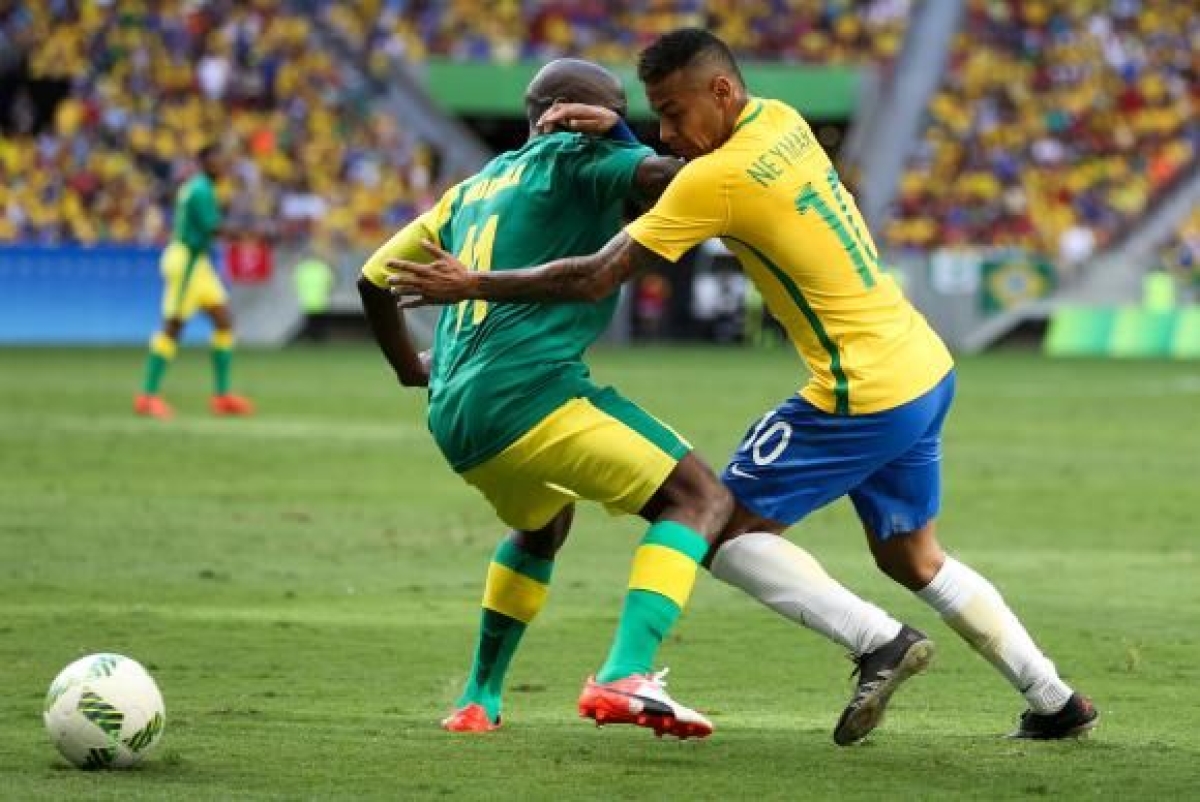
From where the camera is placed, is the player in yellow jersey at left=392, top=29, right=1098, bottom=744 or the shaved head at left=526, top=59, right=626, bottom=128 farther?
the shaved head at left=526, top=59, right=626, bottom=128

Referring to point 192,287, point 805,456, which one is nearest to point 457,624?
point 805,456

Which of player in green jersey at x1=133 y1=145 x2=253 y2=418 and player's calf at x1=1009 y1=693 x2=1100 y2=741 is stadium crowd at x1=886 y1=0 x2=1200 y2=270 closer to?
player in green jersey at x1=133 y1=145 x2=253 y2=418

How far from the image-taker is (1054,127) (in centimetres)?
4866

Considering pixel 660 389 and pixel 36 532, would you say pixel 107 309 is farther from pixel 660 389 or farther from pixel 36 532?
pixel 36 532

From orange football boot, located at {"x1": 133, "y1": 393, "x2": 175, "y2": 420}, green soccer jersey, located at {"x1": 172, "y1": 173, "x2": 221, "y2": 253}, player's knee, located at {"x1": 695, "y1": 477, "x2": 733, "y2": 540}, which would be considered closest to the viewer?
player's knee, located at {"x1": 695, "y1": 477, "x2": 733, "y2": 540}

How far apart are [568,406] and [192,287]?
1717 centimetres

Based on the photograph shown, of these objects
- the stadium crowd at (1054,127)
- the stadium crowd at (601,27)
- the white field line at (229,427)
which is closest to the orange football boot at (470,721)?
the white field line at (229,427)

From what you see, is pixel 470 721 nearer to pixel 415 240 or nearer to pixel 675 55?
pixel 415 240

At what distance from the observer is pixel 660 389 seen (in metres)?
29.8

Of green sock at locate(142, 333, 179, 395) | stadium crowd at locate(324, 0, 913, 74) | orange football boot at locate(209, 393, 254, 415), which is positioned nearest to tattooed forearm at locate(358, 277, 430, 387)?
green sock at locate(142, 333, 179, 395)

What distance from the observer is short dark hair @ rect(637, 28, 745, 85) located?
7258 millimetres

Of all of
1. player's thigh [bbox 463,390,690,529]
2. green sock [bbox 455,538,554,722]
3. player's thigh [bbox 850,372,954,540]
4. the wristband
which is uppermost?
the wristband

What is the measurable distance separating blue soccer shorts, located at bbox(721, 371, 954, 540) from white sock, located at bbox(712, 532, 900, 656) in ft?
0.36

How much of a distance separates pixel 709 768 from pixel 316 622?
4.16 meters
